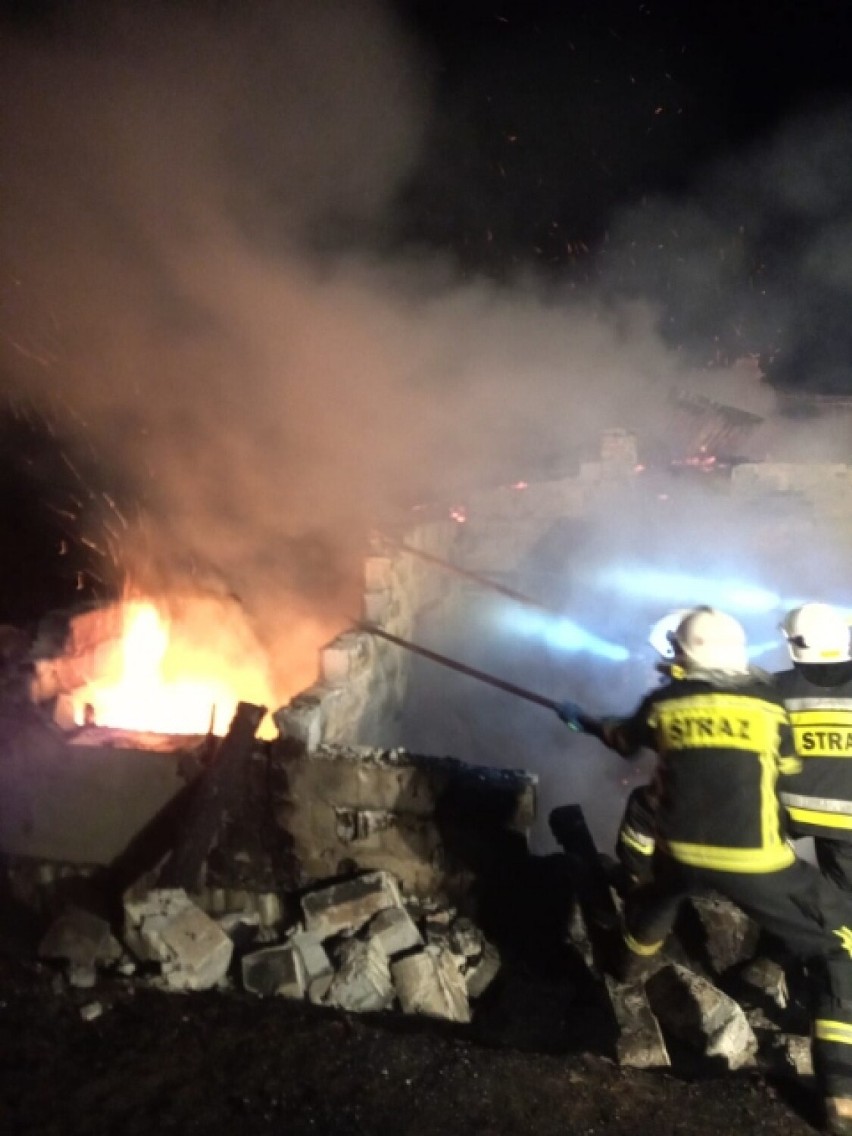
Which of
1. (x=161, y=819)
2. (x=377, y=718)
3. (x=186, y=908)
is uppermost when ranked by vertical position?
(x=377, y=718)

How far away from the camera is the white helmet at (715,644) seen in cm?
332

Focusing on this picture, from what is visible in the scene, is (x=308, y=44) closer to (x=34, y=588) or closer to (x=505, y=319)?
(x=505, y=319)

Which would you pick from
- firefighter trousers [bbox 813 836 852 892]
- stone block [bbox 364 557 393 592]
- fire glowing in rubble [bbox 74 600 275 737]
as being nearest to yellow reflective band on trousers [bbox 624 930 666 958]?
firefighter trousers [bbox 813 836 852 892]

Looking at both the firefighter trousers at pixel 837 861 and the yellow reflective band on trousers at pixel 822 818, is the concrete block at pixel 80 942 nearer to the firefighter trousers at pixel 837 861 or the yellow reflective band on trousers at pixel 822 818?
the yellow reflective band on trousers at pixel 822 818

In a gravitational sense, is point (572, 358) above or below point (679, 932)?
above

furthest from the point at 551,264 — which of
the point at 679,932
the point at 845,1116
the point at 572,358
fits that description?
the point at 845,1116

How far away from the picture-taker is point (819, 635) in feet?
11.2

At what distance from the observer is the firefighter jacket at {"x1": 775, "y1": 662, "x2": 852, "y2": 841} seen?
10.6 feet

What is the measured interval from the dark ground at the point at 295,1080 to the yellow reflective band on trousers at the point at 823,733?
124 cm

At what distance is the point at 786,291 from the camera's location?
1744 cm

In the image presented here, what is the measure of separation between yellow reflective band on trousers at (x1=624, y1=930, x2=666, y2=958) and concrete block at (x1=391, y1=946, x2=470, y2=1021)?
2.59 ft

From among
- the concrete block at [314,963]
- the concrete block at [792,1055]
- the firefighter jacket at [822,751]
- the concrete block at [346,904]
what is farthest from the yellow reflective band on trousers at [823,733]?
the concrete block at [314,963]

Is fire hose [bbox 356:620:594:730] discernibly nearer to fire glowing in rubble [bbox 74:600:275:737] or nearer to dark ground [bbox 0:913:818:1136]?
fire glowing in rubble [bbox 74:600:275:737]

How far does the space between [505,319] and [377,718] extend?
5418 mm
